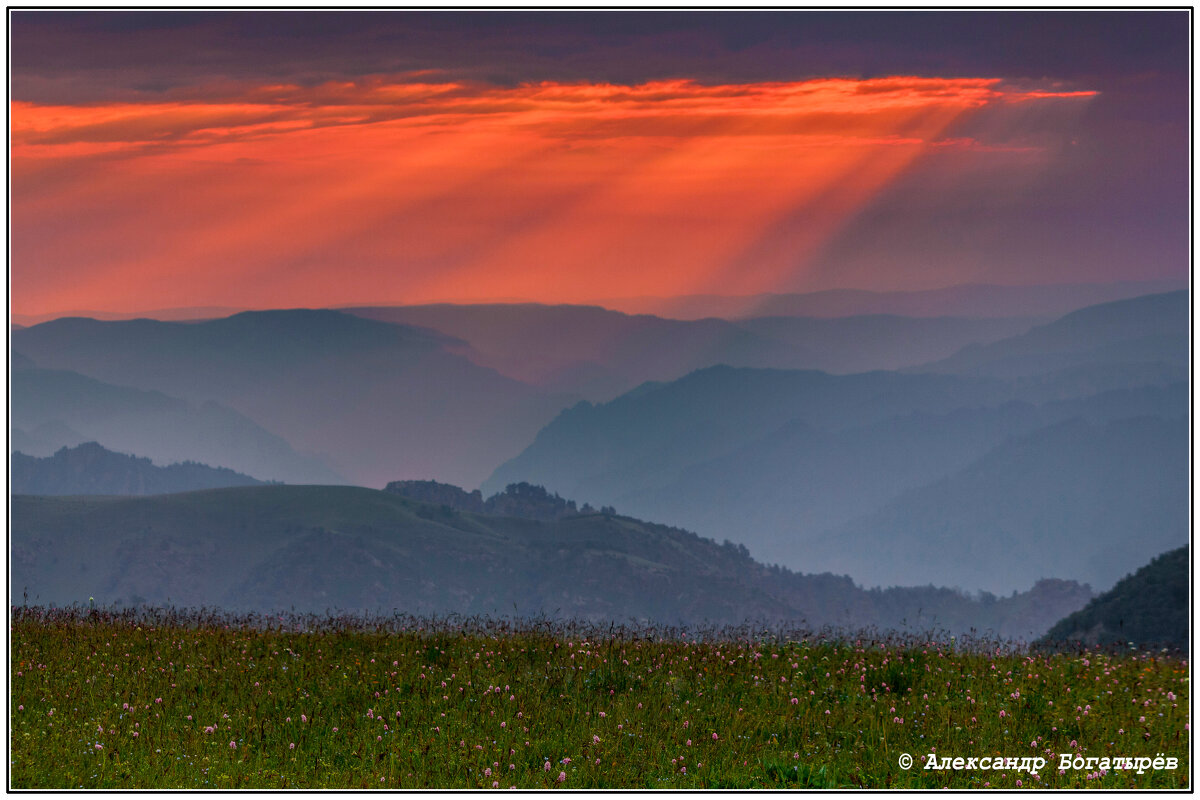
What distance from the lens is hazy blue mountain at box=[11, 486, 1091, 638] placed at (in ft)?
421

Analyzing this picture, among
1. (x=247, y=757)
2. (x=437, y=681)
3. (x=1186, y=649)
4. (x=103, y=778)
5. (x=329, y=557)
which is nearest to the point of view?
(x=103, y=778)

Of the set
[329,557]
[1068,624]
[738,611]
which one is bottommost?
[738,611]

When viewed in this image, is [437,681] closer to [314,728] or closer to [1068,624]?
[314,728]

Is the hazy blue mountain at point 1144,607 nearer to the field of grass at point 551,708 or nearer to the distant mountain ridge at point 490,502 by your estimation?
the field of grass at point 551,708

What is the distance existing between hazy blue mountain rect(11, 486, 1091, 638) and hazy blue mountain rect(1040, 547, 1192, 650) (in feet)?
287

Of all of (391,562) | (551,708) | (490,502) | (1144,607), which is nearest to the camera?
(551,708)

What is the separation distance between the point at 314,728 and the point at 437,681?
1837 millimetres

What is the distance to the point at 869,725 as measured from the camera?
35.5 ft

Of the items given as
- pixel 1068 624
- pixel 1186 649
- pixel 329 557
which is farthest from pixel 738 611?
pixel 1186 649

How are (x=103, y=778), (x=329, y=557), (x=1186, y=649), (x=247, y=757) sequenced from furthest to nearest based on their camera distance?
(x=329, y=557) < (x=1186, y=649) < (x=247, y=757) < (x=103, y=778)

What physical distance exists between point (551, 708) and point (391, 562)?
437 feet

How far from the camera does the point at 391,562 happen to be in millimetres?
140250

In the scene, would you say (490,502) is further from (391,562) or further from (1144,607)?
(1144,607)

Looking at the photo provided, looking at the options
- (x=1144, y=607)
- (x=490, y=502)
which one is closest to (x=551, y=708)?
(x=1144, y=607)
